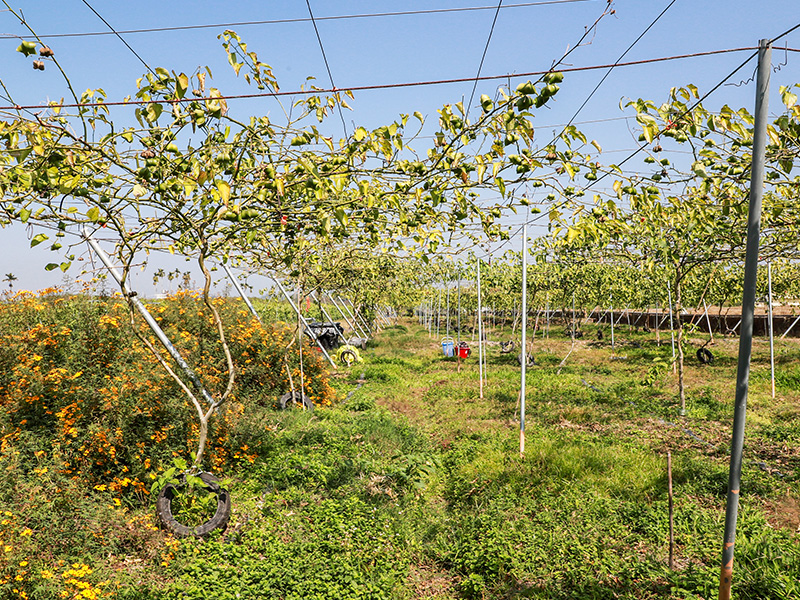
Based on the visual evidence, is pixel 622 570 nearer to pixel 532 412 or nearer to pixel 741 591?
pixel 741 591

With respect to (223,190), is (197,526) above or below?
below

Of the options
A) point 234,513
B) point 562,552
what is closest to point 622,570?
point 562,552

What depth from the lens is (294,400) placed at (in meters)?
9.27

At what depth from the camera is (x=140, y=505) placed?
17.6 ft

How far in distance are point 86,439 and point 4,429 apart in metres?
1.03

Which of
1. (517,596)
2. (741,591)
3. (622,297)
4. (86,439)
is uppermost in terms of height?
(622,297)

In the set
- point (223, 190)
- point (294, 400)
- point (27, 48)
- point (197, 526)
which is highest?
point (27, 48)

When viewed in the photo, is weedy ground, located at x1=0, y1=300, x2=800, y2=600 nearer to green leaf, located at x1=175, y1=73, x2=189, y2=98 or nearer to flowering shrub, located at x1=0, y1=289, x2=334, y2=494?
flowering shrub, located at x1=0, y1=289, x2=334, y2=494

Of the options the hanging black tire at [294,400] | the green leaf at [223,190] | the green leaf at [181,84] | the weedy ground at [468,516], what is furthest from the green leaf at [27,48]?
the hanging black tire at [294,400]

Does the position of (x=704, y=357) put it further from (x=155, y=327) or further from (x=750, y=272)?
(x=155, y=327)

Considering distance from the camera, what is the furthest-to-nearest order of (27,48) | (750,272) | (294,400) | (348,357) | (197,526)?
(348,357) → (294,400) → (197,526) → (750,272) → (27,48)

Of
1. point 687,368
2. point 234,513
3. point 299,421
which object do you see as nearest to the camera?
point 234,513

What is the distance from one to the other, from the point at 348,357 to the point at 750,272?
14.1 metres

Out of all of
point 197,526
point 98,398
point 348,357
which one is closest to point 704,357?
point 348,357
